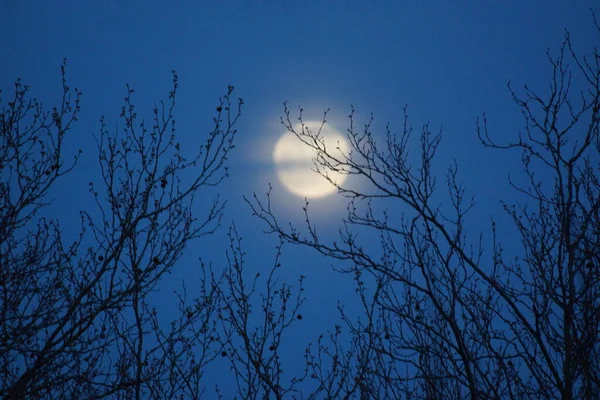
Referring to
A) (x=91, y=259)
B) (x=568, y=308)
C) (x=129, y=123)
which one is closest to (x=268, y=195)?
(x=129, y=123)

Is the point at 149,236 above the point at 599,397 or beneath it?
above

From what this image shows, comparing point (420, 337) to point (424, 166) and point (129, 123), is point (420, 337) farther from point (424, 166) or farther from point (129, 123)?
point (129, 123)

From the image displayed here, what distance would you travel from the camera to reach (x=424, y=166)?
14.1 feet

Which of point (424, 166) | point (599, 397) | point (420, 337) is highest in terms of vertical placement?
point (424, 166)

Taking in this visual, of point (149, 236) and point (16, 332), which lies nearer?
point (16, 332)

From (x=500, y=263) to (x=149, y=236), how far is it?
3.73 metres

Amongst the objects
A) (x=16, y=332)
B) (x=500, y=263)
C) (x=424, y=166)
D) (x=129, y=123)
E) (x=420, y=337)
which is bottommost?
(x=16, y=332)

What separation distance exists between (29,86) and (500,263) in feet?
17.9

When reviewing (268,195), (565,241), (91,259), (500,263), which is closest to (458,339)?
(565,241)

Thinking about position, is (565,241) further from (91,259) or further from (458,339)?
(91,259)

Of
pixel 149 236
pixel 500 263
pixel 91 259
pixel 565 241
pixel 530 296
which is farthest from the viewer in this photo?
pixel 91 259

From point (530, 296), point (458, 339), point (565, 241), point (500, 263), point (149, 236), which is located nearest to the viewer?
point (458, 339)

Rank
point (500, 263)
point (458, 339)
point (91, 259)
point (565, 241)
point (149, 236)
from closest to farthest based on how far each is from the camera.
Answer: point (458, 339) → point (565, 241) → point (149, 236) → point (500, 263) → point (91, 259)

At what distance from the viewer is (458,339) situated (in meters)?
3.45
